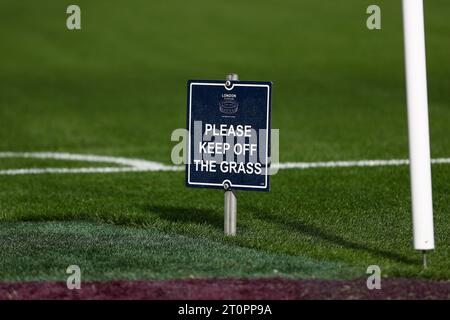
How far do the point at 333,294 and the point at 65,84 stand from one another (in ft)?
69.8

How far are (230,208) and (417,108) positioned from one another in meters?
2.16

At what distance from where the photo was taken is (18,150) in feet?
56.6

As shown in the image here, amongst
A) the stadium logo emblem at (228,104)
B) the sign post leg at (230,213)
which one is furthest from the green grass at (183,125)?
the stadium logo emblem at (228,104)

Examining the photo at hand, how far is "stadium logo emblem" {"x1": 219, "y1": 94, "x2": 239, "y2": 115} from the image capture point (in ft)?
31.5

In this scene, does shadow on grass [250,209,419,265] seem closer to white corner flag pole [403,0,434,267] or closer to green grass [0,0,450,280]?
green grass [0,0,450,280]

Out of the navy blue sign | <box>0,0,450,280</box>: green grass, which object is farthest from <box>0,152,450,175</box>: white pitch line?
the navy blue sign

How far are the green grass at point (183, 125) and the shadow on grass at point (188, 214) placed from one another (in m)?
0.02

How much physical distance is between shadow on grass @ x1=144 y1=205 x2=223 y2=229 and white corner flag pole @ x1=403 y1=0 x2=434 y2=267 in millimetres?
2512

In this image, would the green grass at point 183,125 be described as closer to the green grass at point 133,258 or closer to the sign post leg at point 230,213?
the green grass at point 133,258

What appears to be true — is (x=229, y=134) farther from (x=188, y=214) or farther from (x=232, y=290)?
(x=232, y=290)

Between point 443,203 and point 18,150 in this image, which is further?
point 18,150

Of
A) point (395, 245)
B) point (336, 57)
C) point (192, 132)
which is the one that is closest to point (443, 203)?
point (395, 245)

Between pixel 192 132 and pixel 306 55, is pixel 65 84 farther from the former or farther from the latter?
pixel 192 132

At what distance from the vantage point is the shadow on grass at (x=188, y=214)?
35.3 feet
